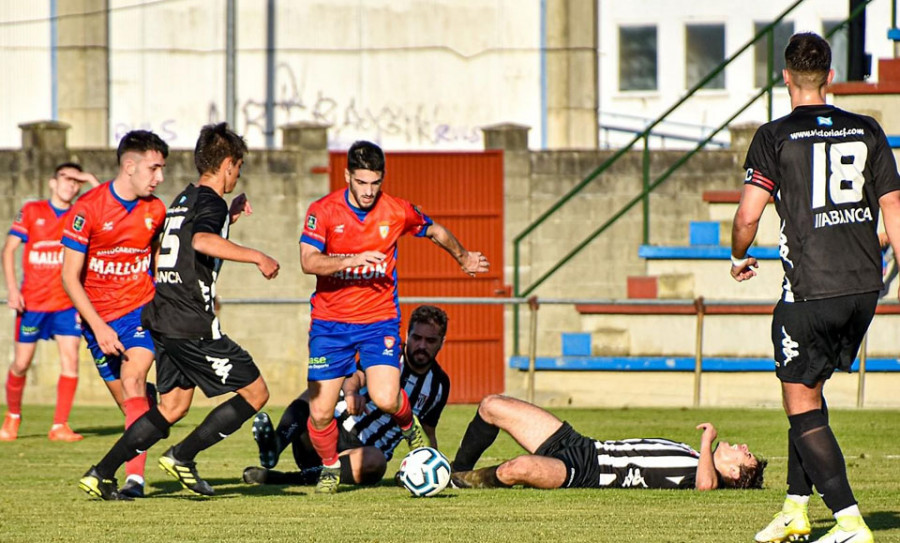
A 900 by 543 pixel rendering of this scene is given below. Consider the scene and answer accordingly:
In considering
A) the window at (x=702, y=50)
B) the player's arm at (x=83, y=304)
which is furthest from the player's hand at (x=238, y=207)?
the window at (x=702, y=50)

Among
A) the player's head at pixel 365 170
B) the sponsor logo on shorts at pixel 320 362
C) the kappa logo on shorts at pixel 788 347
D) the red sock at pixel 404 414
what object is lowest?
the red sock at pixel 404 414

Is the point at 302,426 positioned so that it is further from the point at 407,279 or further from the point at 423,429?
the point at 407,279

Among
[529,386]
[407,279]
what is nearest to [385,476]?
[529,386]

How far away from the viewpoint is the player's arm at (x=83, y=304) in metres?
7.60

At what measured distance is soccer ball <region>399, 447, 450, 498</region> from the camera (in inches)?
303

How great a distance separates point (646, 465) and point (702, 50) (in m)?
24.1

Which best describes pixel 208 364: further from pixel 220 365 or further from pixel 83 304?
pixel 83 304

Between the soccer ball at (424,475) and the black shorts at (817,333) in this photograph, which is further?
the soccer ball at (424,475)

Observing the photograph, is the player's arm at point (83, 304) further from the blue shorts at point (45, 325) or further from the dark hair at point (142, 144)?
the blue shorts at point (45, 325)

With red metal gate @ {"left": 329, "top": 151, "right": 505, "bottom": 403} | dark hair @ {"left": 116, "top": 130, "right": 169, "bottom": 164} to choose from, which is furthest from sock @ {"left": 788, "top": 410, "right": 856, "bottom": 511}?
red metal gate @ {"left": 329, "top": 151, "right": 505, "bottom": 403}

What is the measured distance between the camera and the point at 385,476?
30.5ft

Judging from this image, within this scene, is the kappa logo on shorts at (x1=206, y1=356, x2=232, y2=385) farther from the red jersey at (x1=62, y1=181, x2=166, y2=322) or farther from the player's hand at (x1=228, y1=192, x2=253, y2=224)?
the red jersey at (x1=62, y1=181, x2=166, y2=322)

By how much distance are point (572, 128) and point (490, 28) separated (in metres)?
2.59

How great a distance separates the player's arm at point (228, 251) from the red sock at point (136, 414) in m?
1.09
